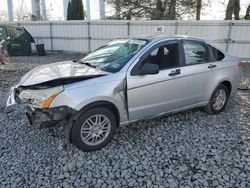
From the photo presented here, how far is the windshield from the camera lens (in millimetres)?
3352

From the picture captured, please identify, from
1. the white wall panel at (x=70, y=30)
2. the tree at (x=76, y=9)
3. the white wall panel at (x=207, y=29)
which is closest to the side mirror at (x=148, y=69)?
the white wall panel at (x=207, y=29)

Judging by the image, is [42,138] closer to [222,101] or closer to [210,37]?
[222,101]

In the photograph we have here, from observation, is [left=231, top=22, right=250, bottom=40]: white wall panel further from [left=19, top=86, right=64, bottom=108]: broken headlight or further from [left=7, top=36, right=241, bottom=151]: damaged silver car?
[left=19, top=86, right=64, bottom=108]: broken headlight

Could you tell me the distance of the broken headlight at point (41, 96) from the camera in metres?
2.80

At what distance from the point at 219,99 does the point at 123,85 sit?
2.34 m

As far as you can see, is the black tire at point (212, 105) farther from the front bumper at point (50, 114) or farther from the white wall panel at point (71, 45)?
the white wall panel at point (71, 45)

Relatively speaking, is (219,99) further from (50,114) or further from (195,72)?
(50,114)

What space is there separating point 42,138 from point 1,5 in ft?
119

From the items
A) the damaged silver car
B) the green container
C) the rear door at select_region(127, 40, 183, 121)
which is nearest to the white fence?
the green container

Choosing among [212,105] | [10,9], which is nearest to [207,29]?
[212,105]

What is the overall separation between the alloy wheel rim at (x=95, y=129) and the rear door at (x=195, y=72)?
148 cm

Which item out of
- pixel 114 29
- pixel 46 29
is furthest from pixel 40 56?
pixel 114 29

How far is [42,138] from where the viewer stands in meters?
3.47

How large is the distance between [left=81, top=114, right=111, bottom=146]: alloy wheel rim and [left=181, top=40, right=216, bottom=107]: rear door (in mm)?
1481
